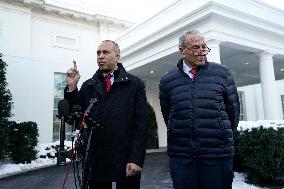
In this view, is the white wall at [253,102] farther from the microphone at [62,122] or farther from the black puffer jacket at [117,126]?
the microphone at [62,122]

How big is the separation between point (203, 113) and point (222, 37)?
8668 millimetres

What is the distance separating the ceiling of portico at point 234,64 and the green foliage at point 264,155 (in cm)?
559

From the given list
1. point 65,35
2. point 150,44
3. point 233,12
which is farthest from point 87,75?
point 233,12

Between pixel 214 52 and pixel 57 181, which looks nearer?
pixel 57 181

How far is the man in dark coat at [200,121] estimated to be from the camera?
271cm

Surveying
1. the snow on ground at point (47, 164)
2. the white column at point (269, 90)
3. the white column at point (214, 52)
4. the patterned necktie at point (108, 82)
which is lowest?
the snow on ground at point (47, 164)

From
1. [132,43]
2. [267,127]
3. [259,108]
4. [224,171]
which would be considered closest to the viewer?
[224,171]

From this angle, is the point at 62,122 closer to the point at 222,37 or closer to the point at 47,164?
the point at 222,37

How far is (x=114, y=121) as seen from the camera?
278cm

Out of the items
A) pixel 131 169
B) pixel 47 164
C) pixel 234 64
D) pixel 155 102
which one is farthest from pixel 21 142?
pixel 234 64

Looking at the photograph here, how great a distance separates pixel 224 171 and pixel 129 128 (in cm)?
94

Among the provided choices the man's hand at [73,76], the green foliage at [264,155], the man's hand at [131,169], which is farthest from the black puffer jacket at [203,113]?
the green foliage at [264,155]

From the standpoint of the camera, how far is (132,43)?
15.0 m

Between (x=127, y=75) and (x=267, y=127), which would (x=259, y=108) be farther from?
(x=127, y=75)
